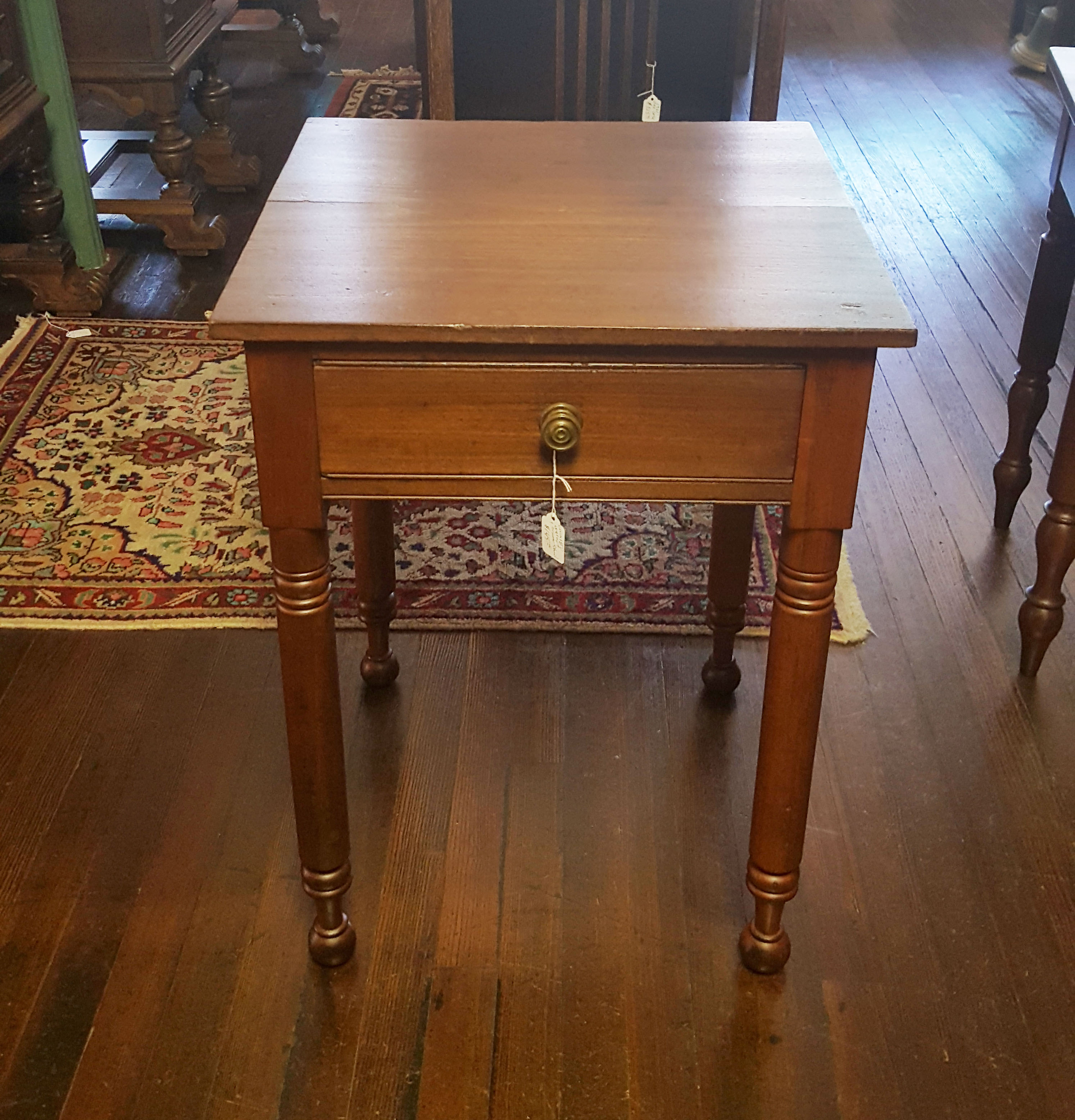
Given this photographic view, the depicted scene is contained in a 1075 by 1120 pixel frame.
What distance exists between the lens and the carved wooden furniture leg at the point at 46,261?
9.89 feet

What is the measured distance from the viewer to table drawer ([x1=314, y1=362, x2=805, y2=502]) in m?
1.15

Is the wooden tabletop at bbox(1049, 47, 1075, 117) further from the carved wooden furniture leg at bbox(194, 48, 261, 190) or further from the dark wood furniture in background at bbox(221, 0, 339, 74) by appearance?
the dark wood furniture in background at bbox(221, 0, 339, 74)

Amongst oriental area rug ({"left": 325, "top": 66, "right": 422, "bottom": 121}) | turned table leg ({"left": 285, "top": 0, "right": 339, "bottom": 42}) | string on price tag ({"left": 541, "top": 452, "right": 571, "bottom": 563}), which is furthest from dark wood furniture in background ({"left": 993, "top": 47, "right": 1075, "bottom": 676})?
turned table leg ({"left": 285, "top": 0, "right": 339, "bottom": 42})

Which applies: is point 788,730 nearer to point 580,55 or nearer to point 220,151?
point 580,55

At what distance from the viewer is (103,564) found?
86.7 inches

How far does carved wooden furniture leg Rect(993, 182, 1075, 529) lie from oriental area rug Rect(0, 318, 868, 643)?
35 cm

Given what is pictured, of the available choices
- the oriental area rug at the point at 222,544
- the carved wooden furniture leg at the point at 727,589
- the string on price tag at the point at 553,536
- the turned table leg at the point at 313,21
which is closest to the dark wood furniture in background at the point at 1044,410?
the oriental area rug at the point at 222,544

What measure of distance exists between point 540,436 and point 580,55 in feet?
4.53

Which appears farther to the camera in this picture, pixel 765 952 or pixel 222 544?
pixel 222 544

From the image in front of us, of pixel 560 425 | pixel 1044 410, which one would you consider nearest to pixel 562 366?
pixel 560 425

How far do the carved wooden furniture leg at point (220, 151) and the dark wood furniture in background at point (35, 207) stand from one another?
764 mm

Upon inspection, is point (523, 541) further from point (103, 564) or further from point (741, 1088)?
point (741, 1088)

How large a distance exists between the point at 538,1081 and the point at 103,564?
4.06 feet

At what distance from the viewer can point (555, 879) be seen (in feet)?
5.27
